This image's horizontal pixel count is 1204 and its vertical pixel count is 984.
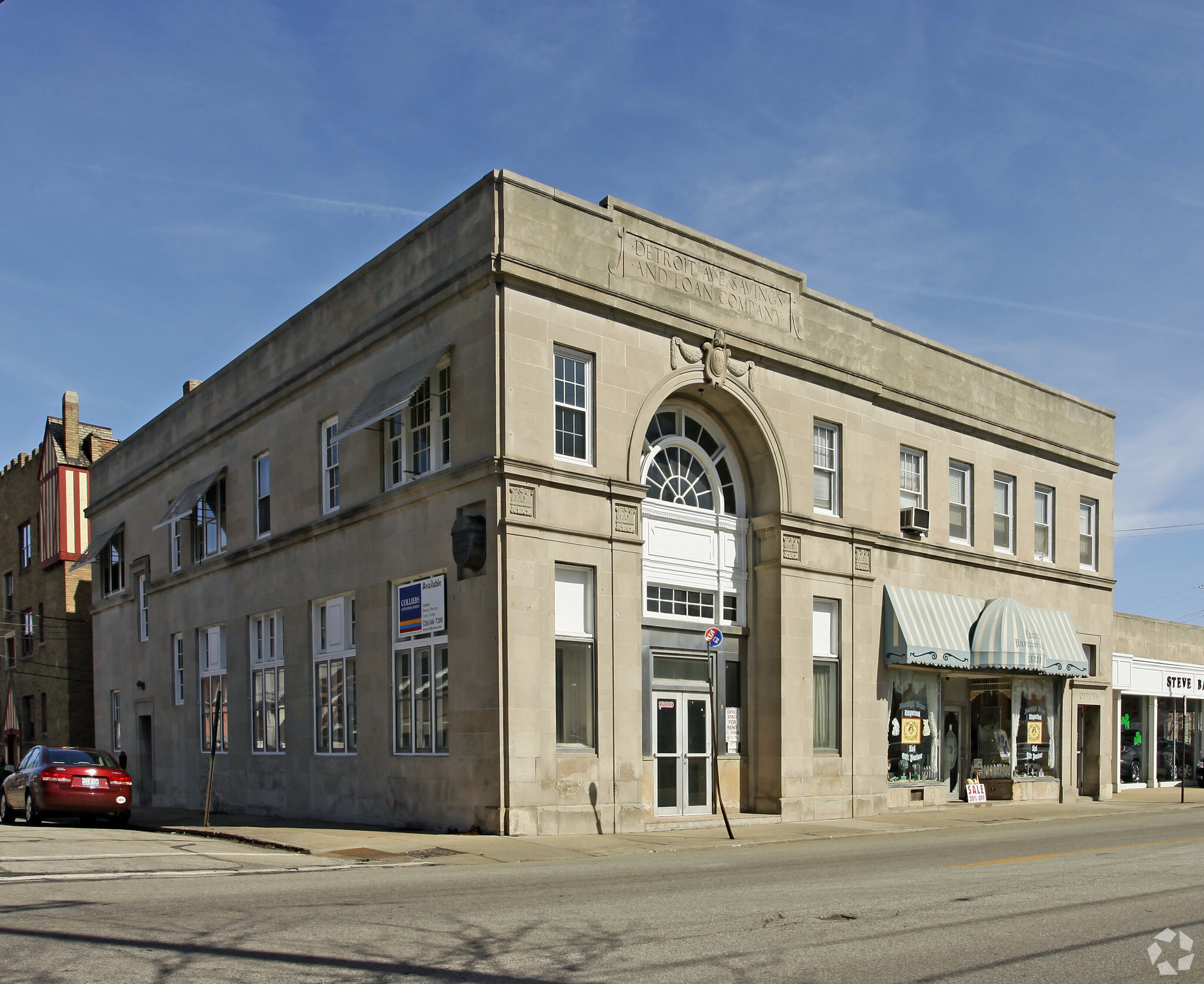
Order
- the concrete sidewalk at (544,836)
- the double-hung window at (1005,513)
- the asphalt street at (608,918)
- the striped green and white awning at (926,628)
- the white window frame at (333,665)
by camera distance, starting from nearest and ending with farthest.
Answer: the asphalt street at (608,918) < the concrete sidewalk at (544,836) < the white window frame at (333,665) < the striped green and white awning at (926,628) < the double-hung window at (1005,513)

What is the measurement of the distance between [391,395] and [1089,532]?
68.5 feet

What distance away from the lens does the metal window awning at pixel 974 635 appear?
24.9 meters

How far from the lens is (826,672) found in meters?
23.7

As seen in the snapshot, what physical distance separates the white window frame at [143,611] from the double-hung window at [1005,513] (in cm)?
2254

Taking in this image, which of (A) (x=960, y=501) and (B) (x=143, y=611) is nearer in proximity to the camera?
(A) (x=960, y=501)

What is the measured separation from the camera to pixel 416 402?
69.2 feet

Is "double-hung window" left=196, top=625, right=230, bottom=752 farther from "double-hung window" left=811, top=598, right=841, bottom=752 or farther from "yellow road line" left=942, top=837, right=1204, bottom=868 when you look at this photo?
"yellow road line" left=942, top=837, right=1204, bottom=868

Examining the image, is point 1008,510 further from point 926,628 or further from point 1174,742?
point 1174,742

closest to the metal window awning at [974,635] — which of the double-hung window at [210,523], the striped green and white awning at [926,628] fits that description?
the striped green and white awning at [926,628]

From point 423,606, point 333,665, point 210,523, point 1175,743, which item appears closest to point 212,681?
point 210,523

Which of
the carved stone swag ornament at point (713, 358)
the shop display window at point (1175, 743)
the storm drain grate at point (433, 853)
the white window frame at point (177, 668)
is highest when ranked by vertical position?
the carved stone swag ornament at point (713, 358)

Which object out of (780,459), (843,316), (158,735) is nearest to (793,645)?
(780,459)

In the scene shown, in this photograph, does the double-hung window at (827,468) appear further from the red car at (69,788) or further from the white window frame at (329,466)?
the red car at (69,788)

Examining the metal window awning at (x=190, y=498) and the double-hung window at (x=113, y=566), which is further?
the double-hung window at (x=113, y=566)
